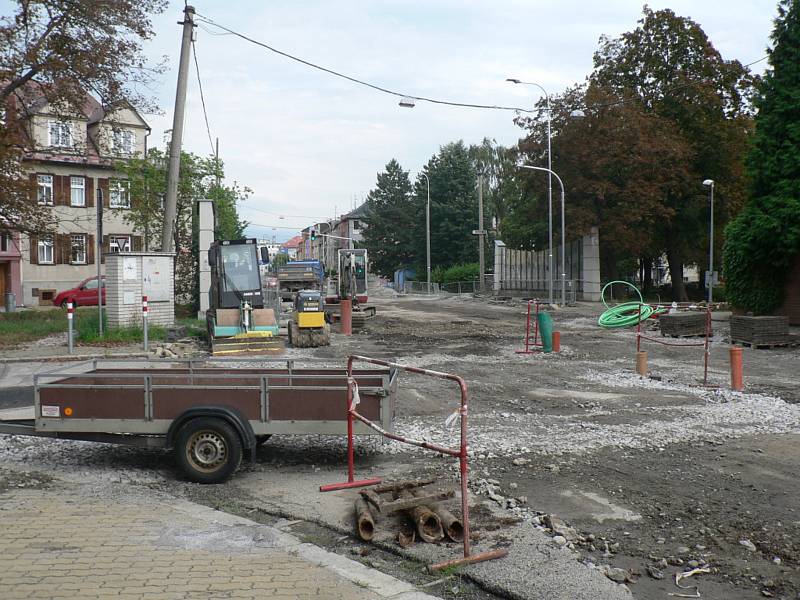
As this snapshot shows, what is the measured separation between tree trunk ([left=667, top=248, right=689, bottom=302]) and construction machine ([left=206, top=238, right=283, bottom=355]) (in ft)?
106

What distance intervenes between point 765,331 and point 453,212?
54514mm

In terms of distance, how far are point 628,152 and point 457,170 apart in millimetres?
33787

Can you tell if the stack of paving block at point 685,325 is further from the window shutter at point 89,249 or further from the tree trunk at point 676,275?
the window shutter at point 89,249

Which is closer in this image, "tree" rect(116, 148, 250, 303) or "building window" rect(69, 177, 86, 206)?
"tree" rect(116, 148, 250, 303)

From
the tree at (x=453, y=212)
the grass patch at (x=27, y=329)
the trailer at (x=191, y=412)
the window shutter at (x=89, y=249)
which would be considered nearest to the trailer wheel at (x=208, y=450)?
the trailer at (x=191, y=412)

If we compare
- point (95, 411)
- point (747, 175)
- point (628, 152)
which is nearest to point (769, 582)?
Answer: point (95, 411)

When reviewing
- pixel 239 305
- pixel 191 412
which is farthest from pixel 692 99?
pixel 191 412

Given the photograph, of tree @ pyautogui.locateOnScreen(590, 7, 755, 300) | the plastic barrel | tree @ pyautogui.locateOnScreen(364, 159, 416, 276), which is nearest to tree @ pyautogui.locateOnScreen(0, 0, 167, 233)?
the plastic barrel

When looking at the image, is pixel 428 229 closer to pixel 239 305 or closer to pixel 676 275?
pixel 676 275

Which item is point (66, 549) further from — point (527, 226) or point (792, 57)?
point (527, 226)

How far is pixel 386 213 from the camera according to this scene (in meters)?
87.6

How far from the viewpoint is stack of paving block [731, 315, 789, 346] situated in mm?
21969

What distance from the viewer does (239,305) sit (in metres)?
22.1

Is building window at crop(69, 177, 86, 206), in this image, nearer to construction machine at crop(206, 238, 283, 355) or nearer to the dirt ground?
construction machine at crop(206, 238, 283, 355)
